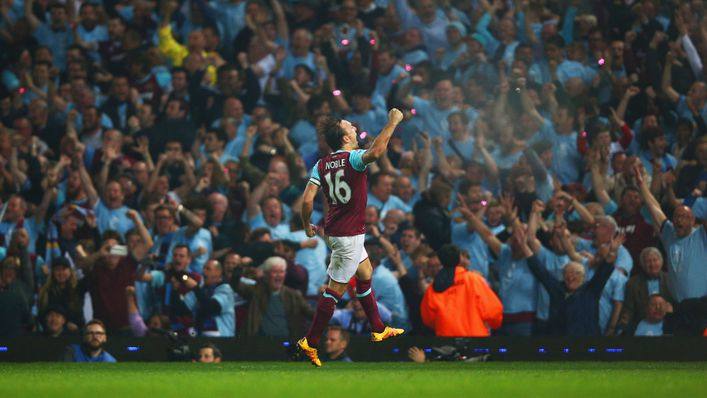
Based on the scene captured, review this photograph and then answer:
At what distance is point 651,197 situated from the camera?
1505 cm

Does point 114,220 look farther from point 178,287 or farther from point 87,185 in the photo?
point 178,287

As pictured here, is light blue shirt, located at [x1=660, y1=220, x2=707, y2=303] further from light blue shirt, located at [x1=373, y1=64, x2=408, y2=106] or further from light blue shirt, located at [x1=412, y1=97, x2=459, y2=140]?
light blue shirt, located at [x1=373, y1=64, x2=408, y2=106]

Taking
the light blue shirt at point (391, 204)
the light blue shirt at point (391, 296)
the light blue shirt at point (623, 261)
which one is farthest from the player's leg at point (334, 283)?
the light blue shirt at point (391, 204)

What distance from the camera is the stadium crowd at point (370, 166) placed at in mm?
14648

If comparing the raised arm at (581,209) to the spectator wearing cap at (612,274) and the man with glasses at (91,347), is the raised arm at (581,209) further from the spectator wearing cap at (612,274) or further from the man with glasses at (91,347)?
the man with glasses at (91,347)

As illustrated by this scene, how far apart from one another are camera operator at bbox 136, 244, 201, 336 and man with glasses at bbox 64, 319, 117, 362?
4.64 feet

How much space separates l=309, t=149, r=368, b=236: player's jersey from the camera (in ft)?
36.4

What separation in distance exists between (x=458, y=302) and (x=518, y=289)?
1.90 m

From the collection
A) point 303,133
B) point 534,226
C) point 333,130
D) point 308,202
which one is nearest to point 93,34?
point 303,133

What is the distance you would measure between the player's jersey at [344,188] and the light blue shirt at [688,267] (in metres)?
4.90

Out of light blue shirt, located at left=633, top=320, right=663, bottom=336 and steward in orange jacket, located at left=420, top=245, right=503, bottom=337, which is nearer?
steward in orange jacket, located at left=420, top=245, right=503, bottom=337

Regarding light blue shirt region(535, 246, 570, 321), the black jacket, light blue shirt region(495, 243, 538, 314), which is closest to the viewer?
light blue shirt region(535, 246, 570, 321)

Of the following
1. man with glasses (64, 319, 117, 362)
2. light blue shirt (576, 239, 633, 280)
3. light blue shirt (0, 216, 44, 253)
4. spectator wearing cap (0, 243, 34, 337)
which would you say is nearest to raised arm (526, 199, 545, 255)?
light blue shirt (576, 239, 633, 280)

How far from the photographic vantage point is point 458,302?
530 inches
